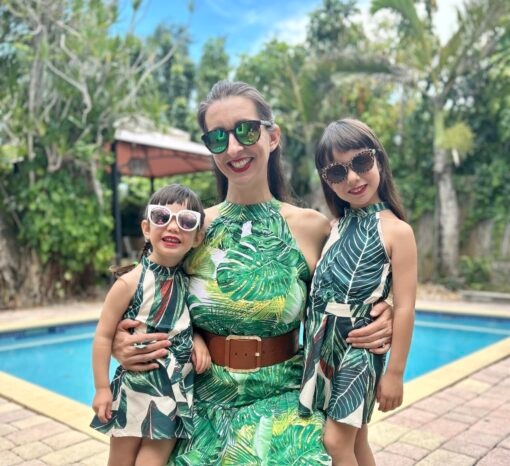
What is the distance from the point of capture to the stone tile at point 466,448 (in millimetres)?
2799

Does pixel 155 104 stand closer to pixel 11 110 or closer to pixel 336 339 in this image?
pixel 11 110

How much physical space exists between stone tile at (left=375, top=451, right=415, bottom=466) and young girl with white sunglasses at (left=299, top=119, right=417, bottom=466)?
1.34 metres

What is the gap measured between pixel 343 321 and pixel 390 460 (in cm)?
159

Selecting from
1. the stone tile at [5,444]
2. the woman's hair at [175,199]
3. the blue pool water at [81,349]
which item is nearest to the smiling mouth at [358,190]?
the woman's hair at [175,199]

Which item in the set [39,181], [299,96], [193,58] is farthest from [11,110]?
[193,58]

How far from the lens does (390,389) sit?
1.45 meters

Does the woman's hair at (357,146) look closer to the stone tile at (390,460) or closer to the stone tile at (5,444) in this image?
the stone tile at (390,460)

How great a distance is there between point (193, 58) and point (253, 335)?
66.4 ft

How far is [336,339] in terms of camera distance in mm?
1482

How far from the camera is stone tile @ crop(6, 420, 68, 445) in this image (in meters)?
3.02

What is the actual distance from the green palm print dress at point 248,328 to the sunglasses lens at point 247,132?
0.78 feet

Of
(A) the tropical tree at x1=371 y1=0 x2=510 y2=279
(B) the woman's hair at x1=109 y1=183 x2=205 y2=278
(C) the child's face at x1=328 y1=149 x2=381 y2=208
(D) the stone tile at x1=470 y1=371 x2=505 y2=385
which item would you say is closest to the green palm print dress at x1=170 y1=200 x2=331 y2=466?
(B) the woman's hair at x1=109 y1=183 x2=205 y2=278

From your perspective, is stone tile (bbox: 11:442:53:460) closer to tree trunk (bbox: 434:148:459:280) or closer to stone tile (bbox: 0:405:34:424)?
stone tile (bbox: 0:405:34:424)

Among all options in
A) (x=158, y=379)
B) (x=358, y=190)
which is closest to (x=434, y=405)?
(x=358, y=190)
